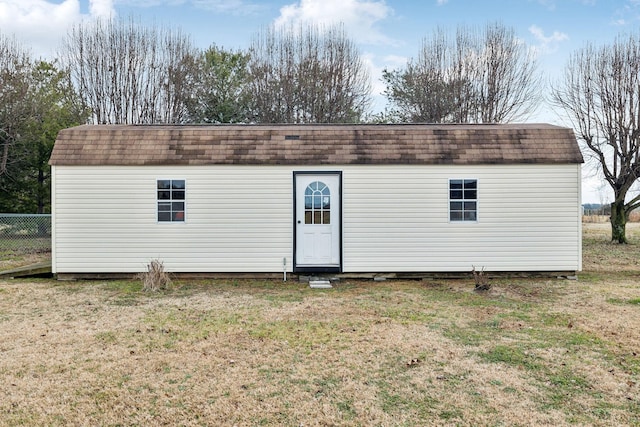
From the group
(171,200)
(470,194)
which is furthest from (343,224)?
(171,200)

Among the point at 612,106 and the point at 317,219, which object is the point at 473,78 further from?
the point at 317,219

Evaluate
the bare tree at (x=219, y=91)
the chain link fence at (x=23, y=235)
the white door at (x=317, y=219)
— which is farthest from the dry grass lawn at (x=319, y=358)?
the bare tree at (x=219, y=91)

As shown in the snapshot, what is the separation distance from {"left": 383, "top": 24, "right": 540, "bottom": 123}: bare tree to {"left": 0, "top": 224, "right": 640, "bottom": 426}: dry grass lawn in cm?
1324

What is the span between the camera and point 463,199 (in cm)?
854

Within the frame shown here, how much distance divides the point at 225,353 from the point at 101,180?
5.86 meters

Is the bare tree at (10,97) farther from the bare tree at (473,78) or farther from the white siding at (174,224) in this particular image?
the bare tree at (473,78)

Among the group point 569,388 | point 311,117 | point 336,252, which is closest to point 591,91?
point 311,117

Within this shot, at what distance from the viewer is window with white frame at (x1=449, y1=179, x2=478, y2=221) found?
8508 millimetres

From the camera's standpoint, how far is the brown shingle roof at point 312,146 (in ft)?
27.6

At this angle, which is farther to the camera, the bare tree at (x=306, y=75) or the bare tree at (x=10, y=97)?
the bare tree at (x=306, y=75)

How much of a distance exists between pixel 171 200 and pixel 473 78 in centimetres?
1516

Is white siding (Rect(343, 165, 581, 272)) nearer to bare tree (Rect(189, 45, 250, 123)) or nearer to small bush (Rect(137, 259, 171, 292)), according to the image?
small bush (Rect(137, 259, 171, 292))

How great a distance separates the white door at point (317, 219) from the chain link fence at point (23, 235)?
7.45 metres

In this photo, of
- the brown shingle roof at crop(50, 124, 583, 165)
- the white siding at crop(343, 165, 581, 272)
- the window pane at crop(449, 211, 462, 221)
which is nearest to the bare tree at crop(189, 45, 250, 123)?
the brown shingle roof at crop(50, 124, 583, 165)
